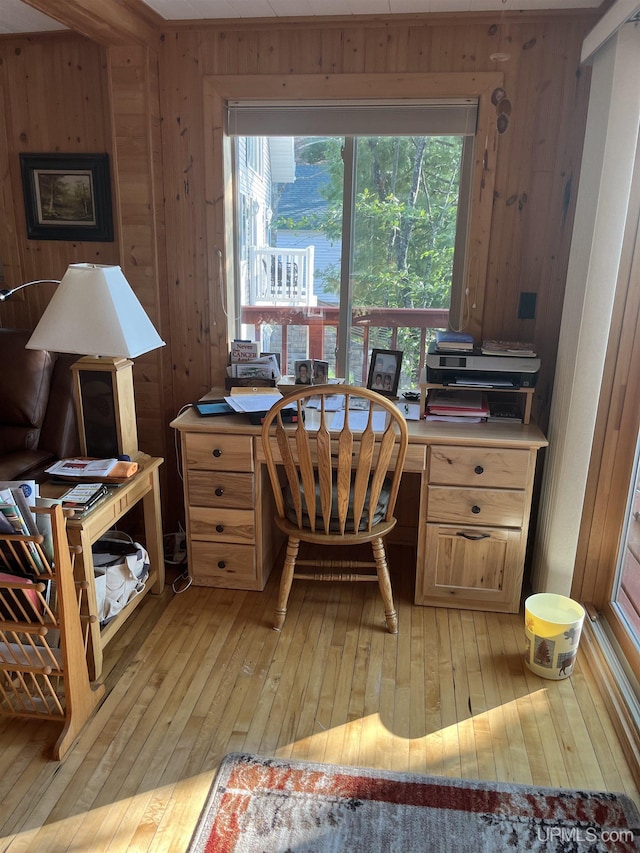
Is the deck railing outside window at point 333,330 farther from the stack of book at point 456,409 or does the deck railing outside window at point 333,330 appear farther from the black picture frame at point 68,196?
the black picture frame at point 68,196

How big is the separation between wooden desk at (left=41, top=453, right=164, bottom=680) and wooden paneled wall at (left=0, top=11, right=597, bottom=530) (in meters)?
0.57

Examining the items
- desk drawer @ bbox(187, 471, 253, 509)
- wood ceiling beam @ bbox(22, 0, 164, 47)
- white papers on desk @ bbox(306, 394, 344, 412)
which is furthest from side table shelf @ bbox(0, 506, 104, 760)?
wood ceiling beam @ bbox(22, 0, 164, 47)

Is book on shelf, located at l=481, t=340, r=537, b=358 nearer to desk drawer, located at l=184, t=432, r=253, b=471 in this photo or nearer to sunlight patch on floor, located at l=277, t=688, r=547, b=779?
desk drawer, located at l=184, t=432, r=253, b=471

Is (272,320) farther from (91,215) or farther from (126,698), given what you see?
(126,698)

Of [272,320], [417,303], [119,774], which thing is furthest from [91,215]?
[119,774]

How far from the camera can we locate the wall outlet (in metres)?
2.91

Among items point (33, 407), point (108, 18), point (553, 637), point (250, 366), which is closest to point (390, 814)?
point (553, 637)

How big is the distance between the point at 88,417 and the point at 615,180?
6.48 ft

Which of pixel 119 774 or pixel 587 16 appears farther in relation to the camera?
pixel 587 16

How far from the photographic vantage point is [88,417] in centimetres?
240

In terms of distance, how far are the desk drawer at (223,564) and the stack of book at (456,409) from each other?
3.05 feet

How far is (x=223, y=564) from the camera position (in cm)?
270

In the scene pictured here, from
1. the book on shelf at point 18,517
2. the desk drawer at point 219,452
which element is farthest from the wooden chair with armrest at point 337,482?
the book on shelf at point 18,517

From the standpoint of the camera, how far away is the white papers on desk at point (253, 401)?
8.43 ft
